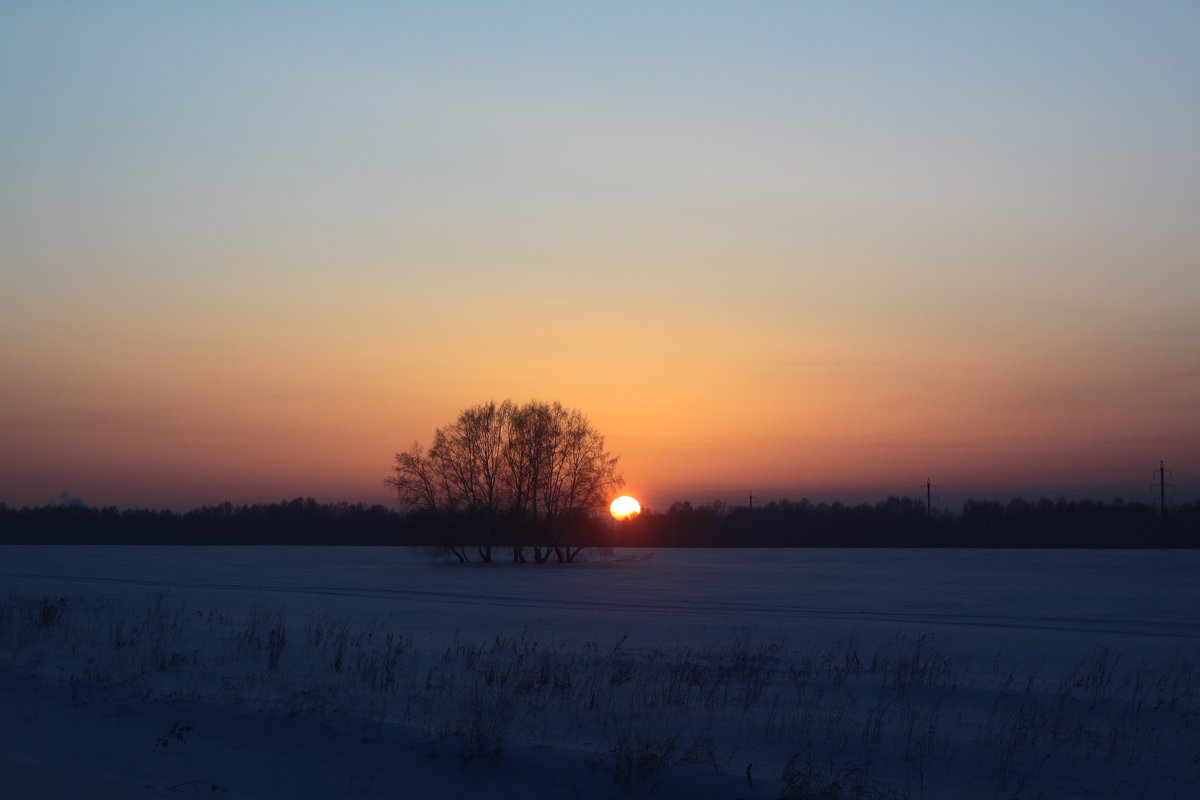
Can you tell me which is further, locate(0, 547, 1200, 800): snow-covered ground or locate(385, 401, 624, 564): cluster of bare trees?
locate(385, 401, 624, 564): cluster of bare trees

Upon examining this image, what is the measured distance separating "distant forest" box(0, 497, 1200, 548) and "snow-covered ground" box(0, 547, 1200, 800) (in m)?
110

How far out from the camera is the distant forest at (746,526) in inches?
5364

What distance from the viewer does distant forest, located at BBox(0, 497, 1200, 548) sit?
136 metres

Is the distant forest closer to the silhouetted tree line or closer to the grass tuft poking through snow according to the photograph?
the silhouetted tree line

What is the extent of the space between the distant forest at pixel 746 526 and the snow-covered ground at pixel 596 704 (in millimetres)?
110108

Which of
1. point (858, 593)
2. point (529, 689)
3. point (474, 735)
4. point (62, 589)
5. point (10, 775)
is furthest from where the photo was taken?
point (858, 593)

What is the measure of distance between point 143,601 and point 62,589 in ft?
22.4

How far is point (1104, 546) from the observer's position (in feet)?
423

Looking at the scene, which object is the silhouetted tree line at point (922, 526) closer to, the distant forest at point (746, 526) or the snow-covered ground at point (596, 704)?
the distant forest at point (746, 526)

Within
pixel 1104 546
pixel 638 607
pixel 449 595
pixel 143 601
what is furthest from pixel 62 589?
pixel 1104 546

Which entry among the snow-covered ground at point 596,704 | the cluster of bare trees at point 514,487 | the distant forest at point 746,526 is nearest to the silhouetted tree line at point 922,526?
the distant forest at point 746,526

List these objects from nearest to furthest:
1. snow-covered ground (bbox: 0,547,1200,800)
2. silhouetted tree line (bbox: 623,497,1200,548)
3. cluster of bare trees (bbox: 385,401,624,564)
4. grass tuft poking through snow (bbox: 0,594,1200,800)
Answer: snow-covered ground (bbox: 0,547,1200,800), grass tuft poking through snow (bbox: 0,594,1200,800), cluster of bare trees (bbox: 385,401,624,564), silhouetted tree line (bbox: 623,497,1200,548)

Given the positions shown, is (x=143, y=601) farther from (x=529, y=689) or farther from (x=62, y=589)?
(x=529, y=689)

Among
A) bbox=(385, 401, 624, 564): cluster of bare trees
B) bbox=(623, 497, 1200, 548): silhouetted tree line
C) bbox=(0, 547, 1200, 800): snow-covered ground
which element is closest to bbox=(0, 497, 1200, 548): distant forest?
bbox=(623, 497, 1200, 548): silhouetted tree line
